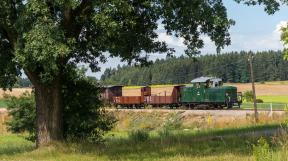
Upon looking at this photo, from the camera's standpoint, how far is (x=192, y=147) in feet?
55.6

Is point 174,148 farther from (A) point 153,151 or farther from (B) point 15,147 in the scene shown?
(B) point 15,147

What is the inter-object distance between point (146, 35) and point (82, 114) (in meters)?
4.35

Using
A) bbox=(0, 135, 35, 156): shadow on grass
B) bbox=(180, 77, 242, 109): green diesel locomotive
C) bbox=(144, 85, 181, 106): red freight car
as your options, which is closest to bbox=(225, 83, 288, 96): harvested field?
bbox=(144, 85, 181, 106): red freight car

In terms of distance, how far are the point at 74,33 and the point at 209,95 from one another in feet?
143

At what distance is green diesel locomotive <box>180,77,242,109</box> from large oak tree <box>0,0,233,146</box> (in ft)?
128

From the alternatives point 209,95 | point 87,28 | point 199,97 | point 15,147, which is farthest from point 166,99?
point 87,28

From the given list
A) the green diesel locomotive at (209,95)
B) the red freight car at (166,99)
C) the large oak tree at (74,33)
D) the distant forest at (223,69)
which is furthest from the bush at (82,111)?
the distant forest at (223,69)

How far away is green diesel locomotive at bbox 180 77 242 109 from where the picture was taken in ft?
196

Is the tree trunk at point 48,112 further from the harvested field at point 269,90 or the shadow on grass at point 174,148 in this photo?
the harvested field at point 269,90

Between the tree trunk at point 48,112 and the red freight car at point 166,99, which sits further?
the red freight car at point 166,99

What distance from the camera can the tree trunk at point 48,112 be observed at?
61.4 feet

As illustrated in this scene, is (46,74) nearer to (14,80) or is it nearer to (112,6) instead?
(14,80)

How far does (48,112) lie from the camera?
18797 millimetres

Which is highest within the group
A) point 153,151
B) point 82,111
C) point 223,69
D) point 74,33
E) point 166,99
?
point 223,69
